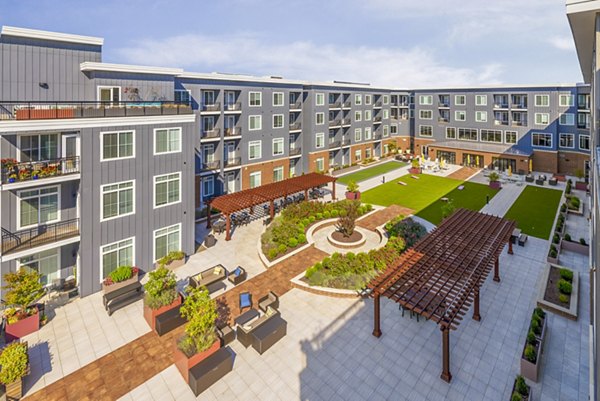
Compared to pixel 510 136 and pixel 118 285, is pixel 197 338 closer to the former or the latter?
pixel 118 285

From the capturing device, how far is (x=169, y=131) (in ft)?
65.9

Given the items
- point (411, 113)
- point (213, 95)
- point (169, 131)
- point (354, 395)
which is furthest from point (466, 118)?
point (354, 395)

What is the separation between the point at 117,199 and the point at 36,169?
387 cm

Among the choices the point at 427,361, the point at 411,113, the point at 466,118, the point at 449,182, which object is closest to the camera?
the point at 427,361

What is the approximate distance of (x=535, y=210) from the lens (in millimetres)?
31781

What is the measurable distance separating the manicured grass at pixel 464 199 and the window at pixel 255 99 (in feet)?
69.6

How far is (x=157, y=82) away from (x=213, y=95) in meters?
9.15

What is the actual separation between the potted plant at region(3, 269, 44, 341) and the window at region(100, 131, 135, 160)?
677cm

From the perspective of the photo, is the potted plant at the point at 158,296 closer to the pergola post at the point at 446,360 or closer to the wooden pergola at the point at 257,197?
the wooden pergola at the point at 257,197

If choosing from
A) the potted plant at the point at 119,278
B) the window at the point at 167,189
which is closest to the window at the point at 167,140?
the window at the point at 167,189

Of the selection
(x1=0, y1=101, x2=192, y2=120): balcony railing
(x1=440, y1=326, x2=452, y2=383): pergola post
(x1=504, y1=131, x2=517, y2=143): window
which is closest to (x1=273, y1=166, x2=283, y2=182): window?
(x1=0, y1=101, x2=192, y2=120): balcony railing

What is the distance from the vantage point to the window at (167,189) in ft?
65.8

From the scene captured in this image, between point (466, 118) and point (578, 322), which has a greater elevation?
point (466, 118)

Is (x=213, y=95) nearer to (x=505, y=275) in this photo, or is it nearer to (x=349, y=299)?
(x=349, y=299)
